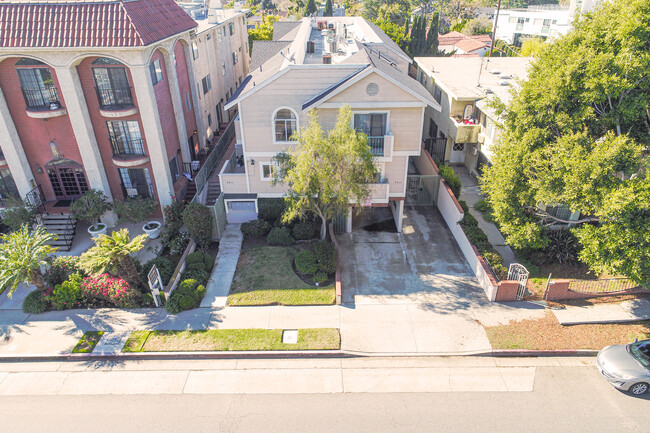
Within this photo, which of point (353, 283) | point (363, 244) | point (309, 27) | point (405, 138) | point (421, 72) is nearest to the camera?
point (353, 283)

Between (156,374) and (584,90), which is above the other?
(584,90)

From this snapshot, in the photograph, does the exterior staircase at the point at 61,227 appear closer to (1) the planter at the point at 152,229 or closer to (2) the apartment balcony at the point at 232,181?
(1) the planter at the point at 152,229

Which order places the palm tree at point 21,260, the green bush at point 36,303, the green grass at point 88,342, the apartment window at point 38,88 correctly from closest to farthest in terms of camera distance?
the green grass at point 88,342 → the palm tree at point 21,260 → the green bush at point 36,303 → the apartment window at point 38,88

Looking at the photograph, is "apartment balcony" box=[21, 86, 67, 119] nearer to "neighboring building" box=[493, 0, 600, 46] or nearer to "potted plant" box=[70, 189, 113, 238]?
"potted plant" box=[70, 189, 113, 238]

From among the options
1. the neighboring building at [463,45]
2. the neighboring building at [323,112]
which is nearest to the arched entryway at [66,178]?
the neighboring building at [323,112]

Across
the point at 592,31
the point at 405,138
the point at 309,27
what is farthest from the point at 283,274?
the point at 309,27

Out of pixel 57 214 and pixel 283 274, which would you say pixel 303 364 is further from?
pixel 57 214

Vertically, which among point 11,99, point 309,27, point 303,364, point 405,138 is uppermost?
point 309,27
